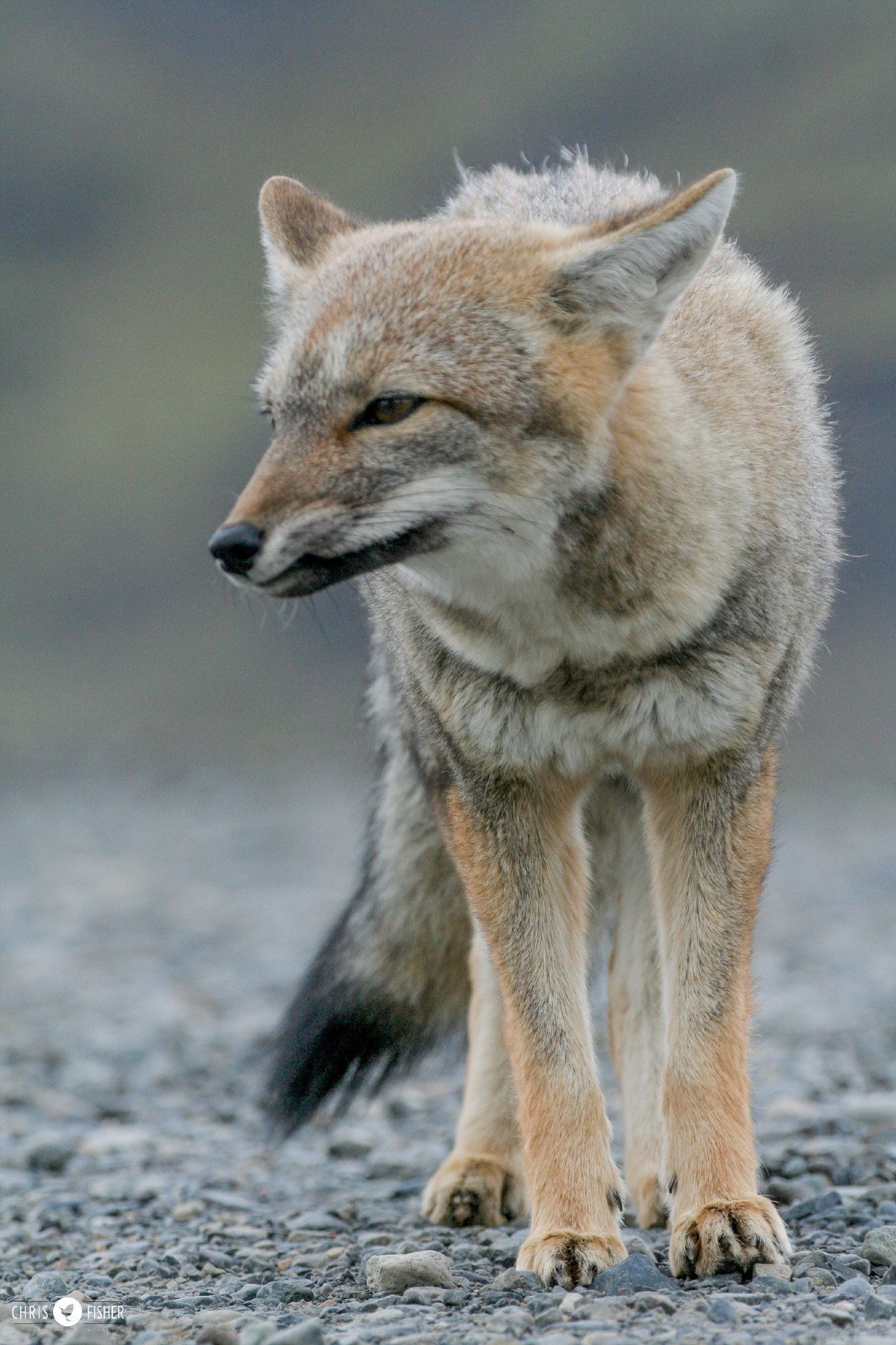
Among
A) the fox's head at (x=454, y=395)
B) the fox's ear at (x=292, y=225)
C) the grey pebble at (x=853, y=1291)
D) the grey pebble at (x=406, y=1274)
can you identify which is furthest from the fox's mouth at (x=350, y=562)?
the grey pebble at (x=853, y=1291)

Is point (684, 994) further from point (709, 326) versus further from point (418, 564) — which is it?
point (709, 326)

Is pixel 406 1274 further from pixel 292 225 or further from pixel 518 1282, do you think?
pixel 292 225

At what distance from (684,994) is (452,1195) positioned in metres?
1.13

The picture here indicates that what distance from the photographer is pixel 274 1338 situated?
10.5 ft

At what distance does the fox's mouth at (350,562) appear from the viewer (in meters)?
3.64

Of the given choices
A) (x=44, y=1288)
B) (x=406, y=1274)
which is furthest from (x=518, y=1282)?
(x=44, y=1288)

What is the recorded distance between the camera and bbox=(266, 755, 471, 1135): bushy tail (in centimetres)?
531

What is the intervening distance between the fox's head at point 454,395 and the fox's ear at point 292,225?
46 centimetres

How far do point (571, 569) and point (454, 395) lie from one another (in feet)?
1.58

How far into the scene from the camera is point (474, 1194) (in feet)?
15.8

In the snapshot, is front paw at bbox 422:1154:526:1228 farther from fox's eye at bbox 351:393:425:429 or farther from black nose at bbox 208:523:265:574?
fox's eye at bbox 351:393:425:429

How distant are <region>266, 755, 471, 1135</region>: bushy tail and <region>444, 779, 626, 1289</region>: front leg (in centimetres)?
107

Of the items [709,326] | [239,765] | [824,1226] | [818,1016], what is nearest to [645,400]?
[709,326]

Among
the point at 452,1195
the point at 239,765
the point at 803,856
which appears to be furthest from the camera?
the point at 239,765
